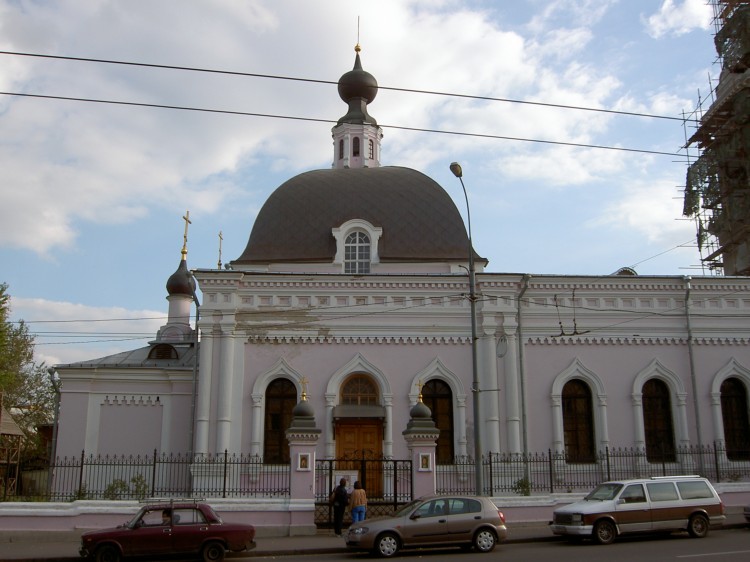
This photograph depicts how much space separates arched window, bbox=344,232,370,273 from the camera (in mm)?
24812

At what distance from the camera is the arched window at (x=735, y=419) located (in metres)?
21.6

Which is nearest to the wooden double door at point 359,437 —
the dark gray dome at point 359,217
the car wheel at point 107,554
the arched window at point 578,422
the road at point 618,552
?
the arched window at point 578,422

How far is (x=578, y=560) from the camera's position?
38.6ft

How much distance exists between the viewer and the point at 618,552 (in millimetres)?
12641

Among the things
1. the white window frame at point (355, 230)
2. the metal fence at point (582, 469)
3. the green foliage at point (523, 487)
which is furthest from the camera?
the white window frame at point (355, 230)

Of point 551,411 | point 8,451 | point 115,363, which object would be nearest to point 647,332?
point 551,411

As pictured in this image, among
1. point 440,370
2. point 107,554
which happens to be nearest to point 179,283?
point 440,370

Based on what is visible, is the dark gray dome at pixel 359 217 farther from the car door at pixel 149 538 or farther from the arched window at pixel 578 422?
the car door at pixel 149 538

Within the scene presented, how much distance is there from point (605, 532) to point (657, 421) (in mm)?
8513

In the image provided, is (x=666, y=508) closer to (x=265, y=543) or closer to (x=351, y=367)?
(x=265, y=543)

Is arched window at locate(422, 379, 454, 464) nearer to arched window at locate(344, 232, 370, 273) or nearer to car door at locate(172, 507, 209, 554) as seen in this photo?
arched window at locate(344, 232, 370, 273)

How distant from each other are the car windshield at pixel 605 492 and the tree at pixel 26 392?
94.7ft

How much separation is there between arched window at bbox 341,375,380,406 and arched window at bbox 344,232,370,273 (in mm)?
4460

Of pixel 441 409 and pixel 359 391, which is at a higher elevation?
pixel 359 391
